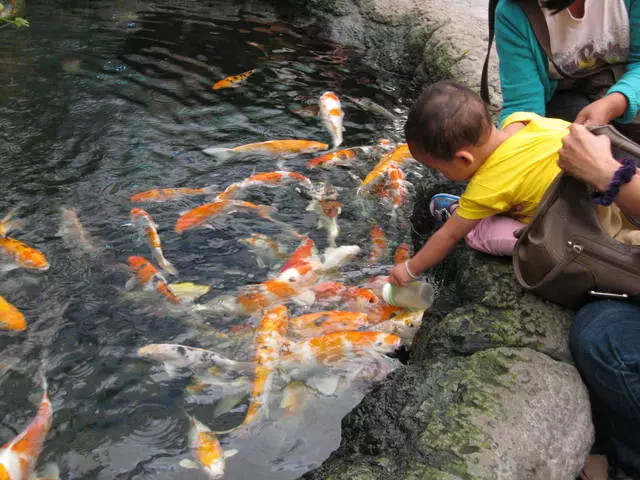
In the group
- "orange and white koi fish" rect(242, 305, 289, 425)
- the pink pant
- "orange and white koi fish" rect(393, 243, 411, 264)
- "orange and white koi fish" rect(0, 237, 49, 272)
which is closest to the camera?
the pink pant

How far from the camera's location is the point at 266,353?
11.0ft

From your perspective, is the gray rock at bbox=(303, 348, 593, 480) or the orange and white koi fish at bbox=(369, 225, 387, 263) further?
the orange and white koi fish at bbox=(369, 225, 387, 263)

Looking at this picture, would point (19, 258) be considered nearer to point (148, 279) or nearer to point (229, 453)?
point (148, 279)

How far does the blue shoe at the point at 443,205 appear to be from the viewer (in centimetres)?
371

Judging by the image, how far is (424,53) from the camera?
7.65 meters

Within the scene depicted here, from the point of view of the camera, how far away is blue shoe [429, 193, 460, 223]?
371cm

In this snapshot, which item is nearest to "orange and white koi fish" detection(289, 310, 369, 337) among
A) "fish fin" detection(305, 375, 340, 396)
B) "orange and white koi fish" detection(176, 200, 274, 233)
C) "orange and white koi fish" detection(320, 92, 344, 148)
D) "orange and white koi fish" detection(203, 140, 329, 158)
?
"fish fin" detection(305, 375, 340, 396)

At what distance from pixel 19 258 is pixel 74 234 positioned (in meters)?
0.42

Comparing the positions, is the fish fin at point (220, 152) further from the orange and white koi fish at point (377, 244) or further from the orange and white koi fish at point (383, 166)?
the orange and white koi fish at point (377, 244)

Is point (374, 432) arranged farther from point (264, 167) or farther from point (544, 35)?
point (264, 167)

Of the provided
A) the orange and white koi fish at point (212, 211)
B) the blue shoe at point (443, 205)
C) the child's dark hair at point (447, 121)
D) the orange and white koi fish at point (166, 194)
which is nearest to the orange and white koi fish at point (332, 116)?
the orange and white koi fish at point (212, 211)

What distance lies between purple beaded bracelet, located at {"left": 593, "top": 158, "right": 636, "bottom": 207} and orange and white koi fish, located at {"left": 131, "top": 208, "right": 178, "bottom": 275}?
2.74 metres

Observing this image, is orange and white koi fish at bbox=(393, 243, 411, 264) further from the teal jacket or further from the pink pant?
the teal jacket

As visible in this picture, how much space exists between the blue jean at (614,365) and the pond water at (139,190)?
1186 mm
